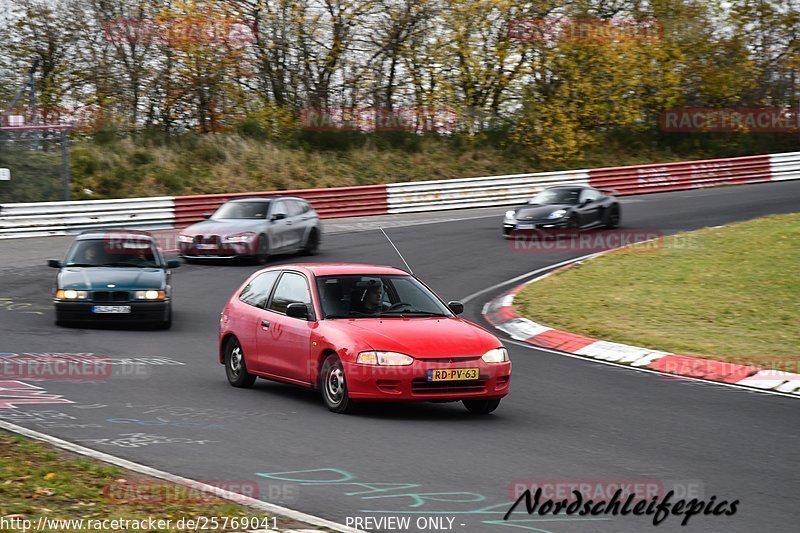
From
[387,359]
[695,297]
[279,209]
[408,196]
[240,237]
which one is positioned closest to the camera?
[387,359]

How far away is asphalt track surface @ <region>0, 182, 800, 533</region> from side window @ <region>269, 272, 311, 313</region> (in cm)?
95

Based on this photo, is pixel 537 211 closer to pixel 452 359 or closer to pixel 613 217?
pixel 613 217

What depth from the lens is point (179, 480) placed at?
22.9 feet

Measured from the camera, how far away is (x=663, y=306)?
59.3 ft

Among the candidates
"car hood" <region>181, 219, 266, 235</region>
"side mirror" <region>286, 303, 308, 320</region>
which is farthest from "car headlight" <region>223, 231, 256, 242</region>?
"side mirror" <region>286, 303, 308, 320</region>

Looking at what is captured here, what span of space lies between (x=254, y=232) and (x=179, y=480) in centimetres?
1692

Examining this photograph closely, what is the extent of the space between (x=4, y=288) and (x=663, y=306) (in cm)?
1219

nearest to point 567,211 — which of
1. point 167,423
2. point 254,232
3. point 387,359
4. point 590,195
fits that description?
point 590,195

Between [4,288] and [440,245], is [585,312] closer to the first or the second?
[440,245]

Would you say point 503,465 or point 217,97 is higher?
point 217,97

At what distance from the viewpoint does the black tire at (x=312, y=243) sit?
83.0 ft

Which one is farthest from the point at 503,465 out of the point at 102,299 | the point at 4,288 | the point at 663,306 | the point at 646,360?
the point at 4,288

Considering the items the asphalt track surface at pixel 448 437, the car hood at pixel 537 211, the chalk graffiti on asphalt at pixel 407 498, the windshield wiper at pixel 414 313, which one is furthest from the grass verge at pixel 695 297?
the chalk graffiti on asphalt at pixel 407 498

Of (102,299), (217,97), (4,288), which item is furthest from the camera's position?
(217,97)
